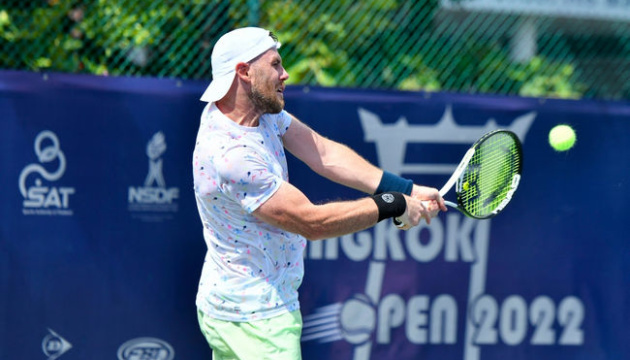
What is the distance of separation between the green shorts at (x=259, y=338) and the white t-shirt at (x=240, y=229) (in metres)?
0.03

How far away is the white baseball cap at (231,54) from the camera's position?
3.10m

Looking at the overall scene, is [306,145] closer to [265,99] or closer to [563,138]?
[265,99]

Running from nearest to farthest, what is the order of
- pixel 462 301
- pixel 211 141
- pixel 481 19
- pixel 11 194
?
pixel 211 141 < pixel 11 194 < pixel 462 301 < pixel 481 19

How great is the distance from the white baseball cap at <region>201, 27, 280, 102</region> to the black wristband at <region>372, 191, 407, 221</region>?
66 cm

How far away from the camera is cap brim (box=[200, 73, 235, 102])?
3068mm

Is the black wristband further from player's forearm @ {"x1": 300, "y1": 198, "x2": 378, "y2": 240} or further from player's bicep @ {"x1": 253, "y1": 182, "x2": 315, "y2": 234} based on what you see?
player's bicep @ {"x1": 253, "y1": 182, "x2": 315, "y2": 234}

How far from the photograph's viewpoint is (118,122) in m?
4.22

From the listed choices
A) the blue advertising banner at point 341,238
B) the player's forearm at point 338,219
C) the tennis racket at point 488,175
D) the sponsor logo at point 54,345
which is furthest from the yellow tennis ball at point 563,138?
the sponsor logo at point 54,345

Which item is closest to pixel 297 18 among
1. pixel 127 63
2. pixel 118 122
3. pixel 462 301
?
pixel 127 63

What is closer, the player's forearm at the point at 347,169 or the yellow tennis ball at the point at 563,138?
the player's forearm at the point at 347,169

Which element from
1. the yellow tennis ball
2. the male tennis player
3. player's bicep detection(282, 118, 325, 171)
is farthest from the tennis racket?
player's bicep detection(282, 118, 325, 171)

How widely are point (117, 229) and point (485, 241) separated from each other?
1.86 m

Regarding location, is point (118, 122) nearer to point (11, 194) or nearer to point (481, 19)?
point (11, 194)

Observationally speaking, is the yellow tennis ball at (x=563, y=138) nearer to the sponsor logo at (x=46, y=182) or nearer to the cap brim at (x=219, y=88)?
the cap brim at (x=219, y=88)
